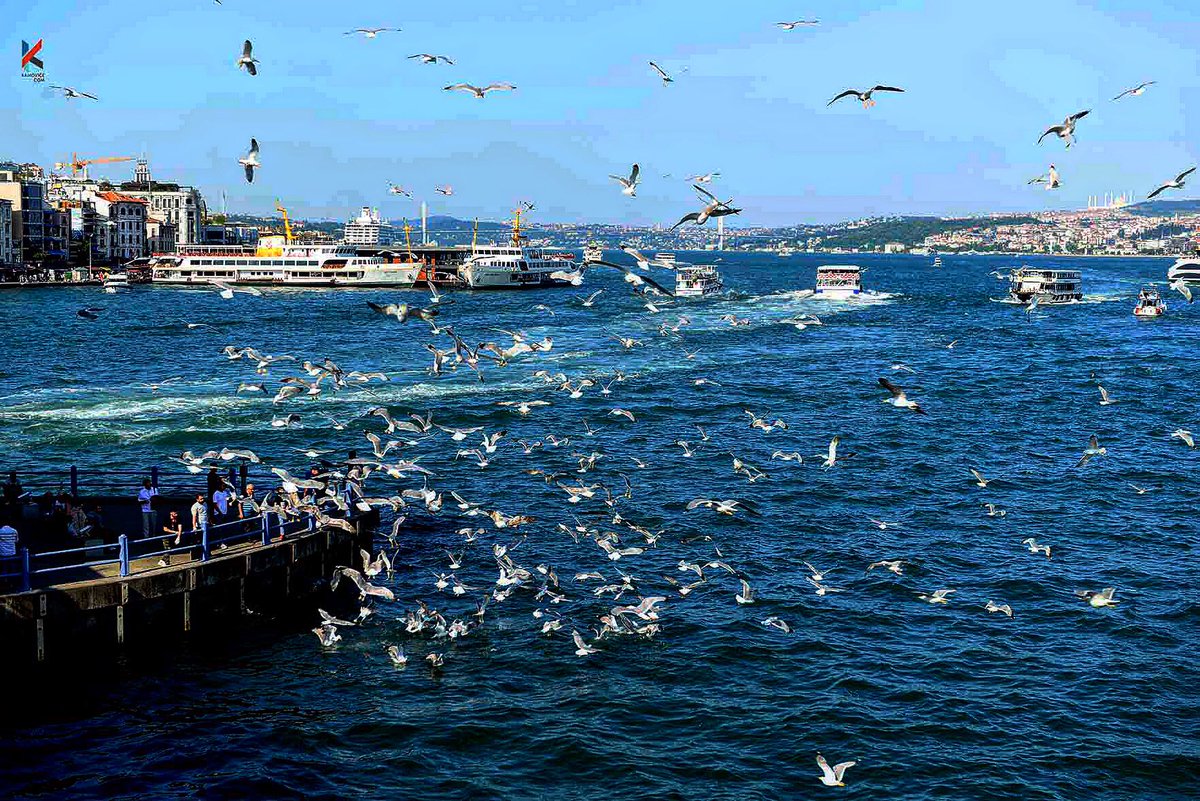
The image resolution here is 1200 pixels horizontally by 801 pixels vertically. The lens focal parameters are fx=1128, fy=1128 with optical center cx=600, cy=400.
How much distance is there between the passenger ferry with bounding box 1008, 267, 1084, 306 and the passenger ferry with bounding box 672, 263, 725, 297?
3583 centimetres

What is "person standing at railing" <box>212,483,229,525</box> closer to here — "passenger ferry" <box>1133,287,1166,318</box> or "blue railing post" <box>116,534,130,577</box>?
"blue railing post" <box>116,534,130,577</box>

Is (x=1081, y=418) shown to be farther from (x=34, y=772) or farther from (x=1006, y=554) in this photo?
(x=34, y=772)

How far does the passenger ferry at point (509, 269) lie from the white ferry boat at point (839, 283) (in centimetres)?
3648

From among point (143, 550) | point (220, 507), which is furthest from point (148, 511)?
point (220, 507)

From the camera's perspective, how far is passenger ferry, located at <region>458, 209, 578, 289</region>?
524 ft

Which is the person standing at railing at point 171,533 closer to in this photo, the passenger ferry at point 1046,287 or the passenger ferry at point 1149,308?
the passenger ferry at point 1149,308

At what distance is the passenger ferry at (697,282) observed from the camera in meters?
135

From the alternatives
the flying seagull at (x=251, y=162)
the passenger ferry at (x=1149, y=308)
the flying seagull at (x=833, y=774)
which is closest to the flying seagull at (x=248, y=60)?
the flying seagull at (x=251, y=162)

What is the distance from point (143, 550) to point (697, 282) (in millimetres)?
115731

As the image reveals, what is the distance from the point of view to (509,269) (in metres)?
163

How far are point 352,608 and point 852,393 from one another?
38047 millimetres

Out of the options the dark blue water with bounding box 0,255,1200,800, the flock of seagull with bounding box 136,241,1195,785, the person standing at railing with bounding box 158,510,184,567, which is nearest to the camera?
the dark blue water with bounding box 0,255,1200,800

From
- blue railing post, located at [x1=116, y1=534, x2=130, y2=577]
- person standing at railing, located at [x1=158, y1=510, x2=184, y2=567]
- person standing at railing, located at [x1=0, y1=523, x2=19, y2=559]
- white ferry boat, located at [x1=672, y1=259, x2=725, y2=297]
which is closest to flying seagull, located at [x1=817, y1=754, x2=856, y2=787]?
person standing at railing, located at [x1=158, y1=510, x2=184, y2=567]

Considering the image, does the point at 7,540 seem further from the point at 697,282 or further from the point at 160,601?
the point at 697,282
